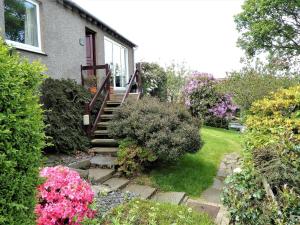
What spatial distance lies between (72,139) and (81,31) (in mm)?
4693

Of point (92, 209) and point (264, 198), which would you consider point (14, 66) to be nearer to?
point (92, 209)

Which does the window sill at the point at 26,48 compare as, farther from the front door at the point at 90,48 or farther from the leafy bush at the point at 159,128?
the front door at the point at 90,48

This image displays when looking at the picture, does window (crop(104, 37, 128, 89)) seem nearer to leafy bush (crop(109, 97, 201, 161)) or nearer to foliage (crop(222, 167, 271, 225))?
leafy bush (crop(109, 97, 201, 161))

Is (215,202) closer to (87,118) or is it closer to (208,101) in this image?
(87,118)

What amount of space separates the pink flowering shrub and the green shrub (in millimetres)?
1150

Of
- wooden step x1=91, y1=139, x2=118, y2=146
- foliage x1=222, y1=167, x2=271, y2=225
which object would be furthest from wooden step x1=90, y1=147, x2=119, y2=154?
foliage x1=222, y1=167, x2=271, y2=225

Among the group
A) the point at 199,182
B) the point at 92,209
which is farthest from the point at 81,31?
the point at 92,209

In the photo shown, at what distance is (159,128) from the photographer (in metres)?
7.17

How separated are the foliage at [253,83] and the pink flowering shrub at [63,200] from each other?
792 centimetres

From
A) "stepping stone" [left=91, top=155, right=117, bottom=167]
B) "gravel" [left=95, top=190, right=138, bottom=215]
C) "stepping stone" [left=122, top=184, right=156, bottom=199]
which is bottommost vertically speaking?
"stepping stone" [left=122, top=184, right=156, bottom=199]

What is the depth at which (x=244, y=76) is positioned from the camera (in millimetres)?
11500

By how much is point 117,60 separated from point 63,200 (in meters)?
12.4

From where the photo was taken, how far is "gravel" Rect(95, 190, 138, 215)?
4.85 meters

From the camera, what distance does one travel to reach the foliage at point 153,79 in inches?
665
